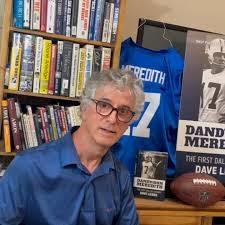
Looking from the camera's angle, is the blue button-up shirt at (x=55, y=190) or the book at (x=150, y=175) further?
the book at (x=150, y=175)

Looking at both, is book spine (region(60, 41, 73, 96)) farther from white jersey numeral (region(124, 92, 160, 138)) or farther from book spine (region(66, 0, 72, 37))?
white jersey numeral (region(124, 92, 160, 138))

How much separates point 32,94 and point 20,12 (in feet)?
1.23

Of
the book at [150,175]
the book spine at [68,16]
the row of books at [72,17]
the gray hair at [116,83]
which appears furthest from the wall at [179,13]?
the gray hair at [116,83]

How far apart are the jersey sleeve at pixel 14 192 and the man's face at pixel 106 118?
27cm

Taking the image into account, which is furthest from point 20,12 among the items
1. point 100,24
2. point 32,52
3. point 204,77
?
point 204,77

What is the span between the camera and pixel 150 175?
1839 millimetres

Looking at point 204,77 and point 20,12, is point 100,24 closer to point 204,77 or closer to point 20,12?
point 20,12

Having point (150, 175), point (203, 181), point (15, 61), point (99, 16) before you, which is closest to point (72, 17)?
point (99, 16)

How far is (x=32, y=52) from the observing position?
5.71 feet

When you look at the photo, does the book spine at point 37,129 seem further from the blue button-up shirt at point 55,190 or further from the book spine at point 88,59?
the blue button-up shirt at point 55,190

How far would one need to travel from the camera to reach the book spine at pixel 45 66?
176cm

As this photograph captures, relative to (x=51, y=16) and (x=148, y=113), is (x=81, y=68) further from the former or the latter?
(x=148, y=113)

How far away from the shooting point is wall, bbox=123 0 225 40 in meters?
2.17

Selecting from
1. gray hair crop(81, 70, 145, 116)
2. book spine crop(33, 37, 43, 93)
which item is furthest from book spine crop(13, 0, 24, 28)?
gray hair crop(81, 70, 145, 116)
